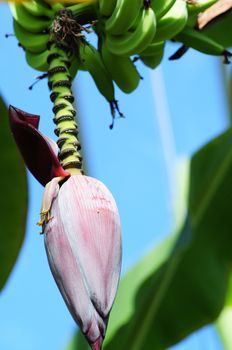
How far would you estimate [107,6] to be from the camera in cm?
98

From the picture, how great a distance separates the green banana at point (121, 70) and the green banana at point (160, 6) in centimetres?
7

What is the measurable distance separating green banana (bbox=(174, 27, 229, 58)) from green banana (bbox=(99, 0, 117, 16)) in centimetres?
15

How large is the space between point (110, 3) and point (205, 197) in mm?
1006

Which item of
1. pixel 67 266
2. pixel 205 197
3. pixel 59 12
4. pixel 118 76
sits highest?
pixel 59 12

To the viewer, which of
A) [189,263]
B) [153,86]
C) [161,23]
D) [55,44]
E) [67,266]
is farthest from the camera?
[153,86]

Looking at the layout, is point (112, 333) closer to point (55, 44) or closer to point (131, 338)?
point (131, 338)

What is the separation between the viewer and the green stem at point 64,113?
2.56 feet

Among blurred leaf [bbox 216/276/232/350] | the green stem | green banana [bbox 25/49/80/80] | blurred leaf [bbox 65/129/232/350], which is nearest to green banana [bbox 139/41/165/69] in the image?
green banana [bbox 25/49/80/80]

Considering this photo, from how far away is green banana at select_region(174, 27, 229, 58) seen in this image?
1.09 meters

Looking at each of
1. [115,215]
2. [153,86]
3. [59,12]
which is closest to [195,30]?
[59,12]

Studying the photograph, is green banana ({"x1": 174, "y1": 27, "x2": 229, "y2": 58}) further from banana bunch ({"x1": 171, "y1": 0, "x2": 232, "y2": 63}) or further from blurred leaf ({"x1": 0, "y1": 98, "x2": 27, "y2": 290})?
blurred leaf ({"x1": 0, "y1": 98, "x2": 27, "y2": 290})

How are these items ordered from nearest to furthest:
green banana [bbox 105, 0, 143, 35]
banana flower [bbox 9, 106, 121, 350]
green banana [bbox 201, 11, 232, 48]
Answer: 1. banana flower [bbox 9, 106, 121, 350]
2. green banana [bbox 105, 0, 143, 35]
3. green banana [bbox 201, 11, 232, 48]

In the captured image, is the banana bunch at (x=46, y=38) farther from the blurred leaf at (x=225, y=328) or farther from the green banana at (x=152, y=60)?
the blurred leaf at (x=225, y=328)

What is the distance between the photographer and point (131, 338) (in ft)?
5.75
